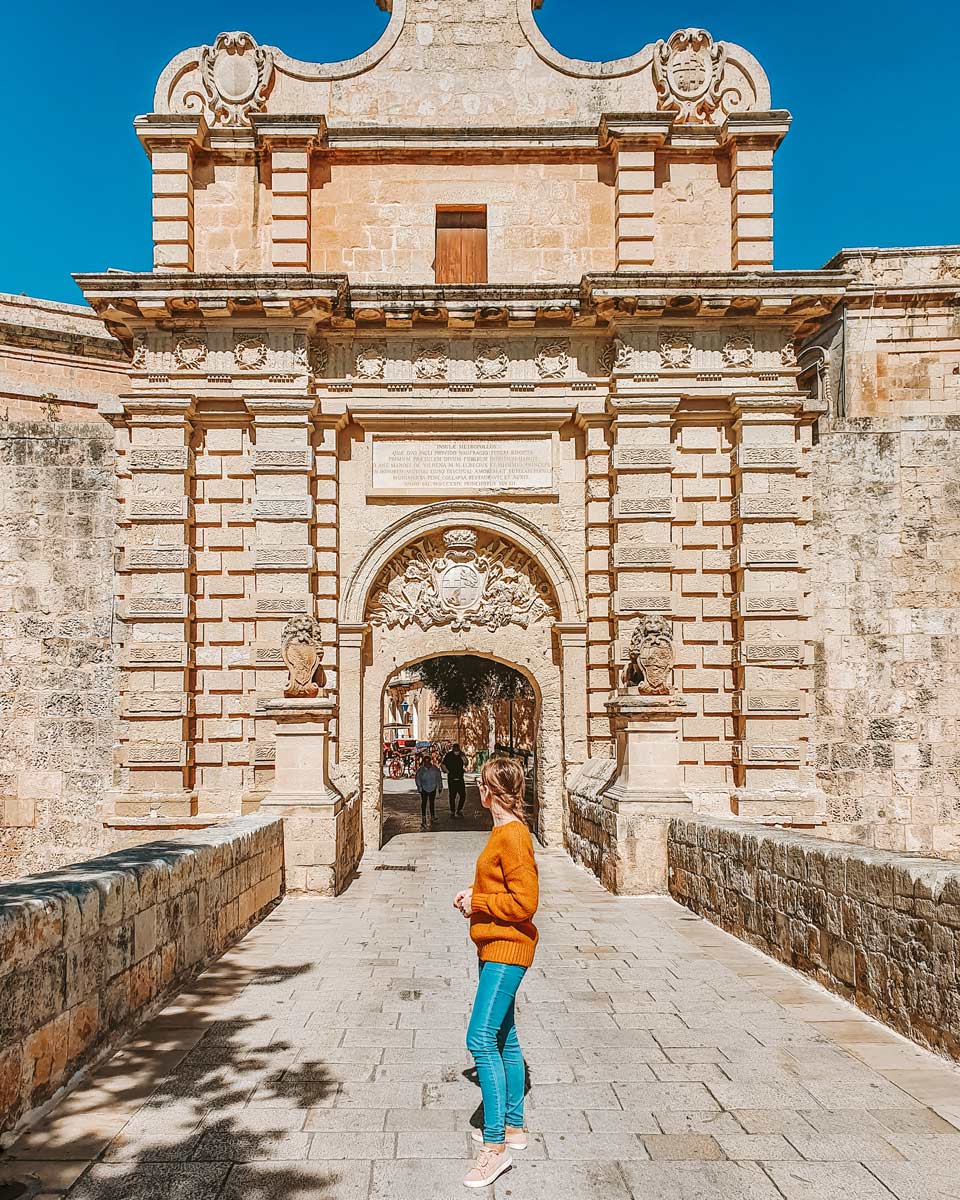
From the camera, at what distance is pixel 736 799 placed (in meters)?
11.9

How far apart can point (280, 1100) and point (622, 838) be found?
19.1 feet

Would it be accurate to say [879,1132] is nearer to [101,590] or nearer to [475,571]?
[475,571]

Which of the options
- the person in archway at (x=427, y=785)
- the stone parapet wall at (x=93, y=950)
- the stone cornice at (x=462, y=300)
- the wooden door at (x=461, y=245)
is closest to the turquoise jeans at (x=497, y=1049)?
the stone parapet wall at (x=93, y=950)

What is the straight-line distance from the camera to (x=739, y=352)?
12578 mm

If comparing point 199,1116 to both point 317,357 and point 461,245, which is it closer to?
point 317,357

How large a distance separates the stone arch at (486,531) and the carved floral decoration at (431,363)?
167cm

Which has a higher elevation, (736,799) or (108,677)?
(108,677)

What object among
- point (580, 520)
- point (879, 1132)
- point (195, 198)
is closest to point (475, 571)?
point (580, 520)

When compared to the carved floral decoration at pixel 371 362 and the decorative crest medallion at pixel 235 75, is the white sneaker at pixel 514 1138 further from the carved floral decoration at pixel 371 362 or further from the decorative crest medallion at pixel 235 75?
the decorative crest medallion at pixel 235 75

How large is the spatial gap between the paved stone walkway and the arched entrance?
19.7 feet

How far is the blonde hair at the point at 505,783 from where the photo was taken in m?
3.88

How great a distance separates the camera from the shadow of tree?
137 inches

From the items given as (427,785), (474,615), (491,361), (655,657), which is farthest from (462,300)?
(427,785)

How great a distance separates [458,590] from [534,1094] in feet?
30.0
